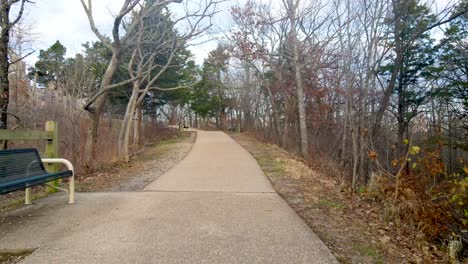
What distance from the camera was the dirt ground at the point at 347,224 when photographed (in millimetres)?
3721

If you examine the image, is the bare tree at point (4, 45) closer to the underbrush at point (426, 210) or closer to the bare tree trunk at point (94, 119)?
the bare tree trunk at point (94, 119)

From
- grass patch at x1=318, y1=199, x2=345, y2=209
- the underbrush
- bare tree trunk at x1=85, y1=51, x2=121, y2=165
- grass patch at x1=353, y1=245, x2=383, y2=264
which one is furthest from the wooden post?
grass patch at x1=353, y1=245, x2=383, y2=264

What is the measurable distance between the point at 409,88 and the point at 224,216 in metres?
19.1

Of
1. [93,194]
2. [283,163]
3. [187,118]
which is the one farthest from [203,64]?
[93,194]

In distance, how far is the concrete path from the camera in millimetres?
3309

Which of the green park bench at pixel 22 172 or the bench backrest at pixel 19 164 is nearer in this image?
the green park bench at pixel 22 172

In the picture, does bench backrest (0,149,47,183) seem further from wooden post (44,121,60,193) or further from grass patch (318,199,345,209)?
grass patch (318,199,345,209)

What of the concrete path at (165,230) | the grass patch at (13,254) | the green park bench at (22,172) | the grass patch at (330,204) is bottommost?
the grass patch at (330,204)

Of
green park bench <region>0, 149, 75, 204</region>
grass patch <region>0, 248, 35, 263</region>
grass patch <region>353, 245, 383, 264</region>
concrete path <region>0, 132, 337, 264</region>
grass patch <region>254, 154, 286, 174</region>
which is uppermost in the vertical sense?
green park bench <region>0, 149, 75, 204</region>

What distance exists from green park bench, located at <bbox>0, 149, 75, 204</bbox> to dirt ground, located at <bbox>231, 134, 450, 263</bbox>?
12.2ft

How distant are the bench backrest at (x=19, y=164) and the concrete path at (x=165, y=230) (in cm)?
55

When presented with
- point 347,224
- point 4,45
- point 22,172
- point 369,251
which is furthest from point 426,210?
point 4,45

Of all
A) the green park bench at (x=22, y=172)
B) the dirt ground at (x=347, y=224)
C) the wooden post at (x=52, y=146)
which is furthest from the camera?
the wooden post at (x=52, y=146)

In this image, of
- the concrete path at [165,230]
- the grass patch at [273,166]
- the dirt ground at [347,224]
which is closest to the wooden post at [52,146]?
→ the concrete path at [165,230]
